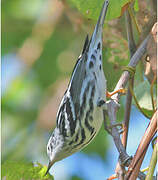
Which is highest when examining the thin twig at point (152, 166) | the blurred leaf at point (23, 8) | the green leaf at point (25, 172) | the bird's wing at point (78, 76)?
the blurred leaf at point (23, 8)

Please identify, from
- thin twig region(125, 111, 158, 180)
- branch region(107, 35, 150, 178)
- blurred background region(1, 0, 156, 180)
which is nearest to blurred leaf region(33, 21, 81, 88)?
blurred background region(1, 0, 156, 180)

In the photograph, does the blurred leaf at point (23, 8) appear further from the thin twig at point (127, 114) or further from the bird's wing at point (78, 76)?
the thin twig at point (127, 114)

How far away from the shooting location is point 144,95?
12.7 ft

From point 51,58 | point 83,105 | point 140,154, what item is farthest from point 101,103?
point 51,58

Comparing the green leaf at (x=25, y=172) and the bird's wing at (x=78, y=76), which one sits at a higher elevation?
the bird's wing at (x=78, y=76)

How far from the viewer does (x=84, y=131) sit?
13.5ft

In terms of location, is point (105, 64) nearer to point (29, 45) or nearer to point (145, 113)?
point (145, 113)

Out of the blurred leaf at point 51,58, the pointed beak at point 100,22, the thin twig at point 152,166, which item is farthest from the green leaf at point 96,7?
the blurred leaf at point 51,58

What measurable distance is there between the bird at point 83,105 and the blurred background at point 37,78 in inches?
71.0

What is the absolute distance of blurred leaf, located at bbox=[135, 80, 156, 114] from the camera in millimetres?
3727

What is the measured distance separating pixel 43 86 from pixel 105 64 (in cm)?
235

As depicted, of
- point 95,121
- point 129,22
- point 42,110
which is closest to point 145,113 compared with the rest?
point 95,121

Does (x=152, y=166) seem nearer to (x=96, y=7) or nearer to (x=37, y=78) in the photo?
(x=96, y=7)

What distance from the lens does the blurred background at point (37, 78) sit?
20.9 ft
